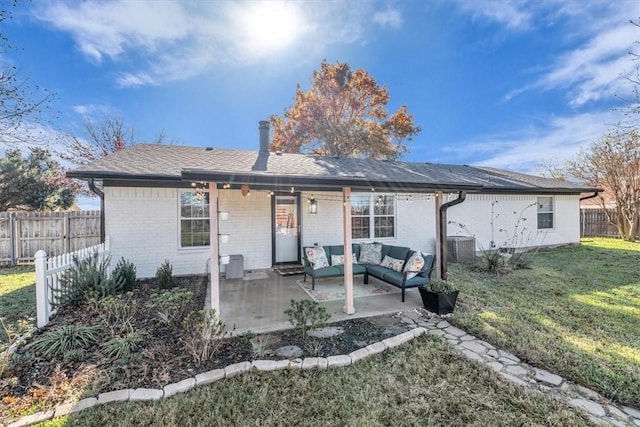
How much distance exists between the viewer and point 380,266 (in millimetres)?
7055

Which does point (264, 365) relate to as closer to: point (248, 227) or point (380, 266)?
point (380, 266)

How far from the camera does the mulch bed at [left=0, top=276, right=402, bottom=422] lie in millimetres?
2908

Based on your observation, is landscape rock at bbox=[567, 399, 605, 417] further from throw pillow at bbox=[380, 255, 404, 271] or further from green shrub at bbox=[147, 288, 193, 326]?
green shrub at bbox=[147, 288, 193, 326]

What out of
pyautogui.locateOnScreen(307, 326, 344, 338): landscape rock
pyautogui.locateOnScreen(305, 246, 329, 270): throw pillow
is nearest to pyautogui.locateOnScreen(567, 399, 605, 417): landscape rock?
pyautogui.locateOnScreen(307, 326, 344, 338): landscape rock

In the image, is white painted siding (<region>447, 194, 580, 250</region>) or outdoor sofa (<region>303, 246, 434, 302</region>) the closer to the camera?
outdoor sofa (<region>303, 246, 434, 302</region>)

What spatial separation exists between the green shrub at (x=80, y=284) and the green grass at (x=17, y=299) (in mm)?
497

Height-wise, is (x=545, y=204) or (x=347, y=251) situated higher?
(x=545, y=204)

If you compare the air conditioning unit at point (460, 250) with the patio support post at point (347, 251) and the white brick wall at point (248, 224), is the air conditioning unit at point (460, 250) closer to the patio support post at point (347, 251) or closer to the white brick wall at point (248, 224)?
the white brick wall at point (248, 224)

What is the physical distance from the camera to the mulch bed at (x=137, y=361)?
114 inches

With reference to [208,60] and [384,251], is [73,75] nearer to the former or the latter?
[208,60]

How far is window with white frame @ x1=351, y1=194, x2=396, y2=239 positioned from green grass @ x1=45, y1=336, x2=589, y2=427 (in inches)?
255

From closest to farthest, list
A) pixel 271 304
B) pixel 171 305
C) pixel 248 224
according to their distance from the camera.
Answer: pixel 171 305 < pixel 271 304 < pixel 248 224

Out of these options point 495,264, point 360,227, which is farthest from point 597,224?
point 360,227

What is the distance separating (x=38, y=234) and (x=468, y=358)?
12482 millimetres
